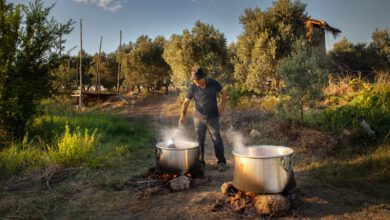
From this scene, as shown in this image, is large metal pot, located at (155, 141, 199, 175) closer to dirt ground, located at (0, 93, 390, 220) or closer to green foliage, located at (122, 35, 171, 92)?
dirt ground, located at (0, 93, 390, 220)

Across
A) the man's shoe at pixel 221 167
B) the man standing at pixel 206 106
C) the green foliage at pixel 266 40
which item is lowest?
the man's shoe at pixel 221 167

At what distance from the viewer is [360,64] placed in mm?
26797

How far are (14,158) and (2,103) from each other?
201 centimetres

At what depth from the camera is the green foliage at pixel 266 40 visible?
46.9 feet

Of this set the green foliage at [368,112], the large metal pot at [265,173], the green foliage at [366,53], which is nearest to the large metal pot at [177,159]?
the large metal pot at [265,173]

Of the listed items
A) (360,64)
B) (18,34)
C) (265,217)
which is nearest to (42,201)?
(265,217)

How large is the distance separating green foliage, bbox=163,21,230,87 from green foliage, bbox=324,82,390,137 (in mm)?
9324

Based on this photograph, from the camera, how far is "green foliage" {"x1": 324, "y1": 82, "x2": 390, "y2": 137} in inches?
276

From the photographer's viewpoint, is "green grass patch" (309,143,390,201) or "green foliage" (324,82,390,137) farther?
"green foliage" (324,82,390,137)

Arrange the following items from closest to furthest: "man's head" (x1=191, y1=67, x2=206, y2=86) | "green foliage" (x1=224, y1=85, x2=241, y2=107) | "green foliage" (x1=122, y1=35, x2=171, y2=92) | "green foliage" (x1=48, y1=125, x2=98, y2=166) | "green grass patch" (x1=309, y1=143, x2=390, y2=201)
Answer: "green grass patch" (x1=309, y1=143, x2=390, y2=201) → "man's head" (x1=191, y1=67, x2=206, y2=86) → "green foliage" (x1=48, y1=125, x2=98, y2=166) → "green foliage" (x1=224, y1=85, x2=241, y2=107) → "green foliage" (x1=122, y1=35, x2=171, y2=92)

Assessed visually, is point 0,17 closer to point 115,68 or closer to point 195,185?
point 195,185

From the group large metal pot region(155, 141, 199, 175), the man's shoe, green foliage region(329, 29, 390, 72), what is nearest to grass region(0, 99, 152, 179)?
large metal pot region(155, 141, 199, 175)

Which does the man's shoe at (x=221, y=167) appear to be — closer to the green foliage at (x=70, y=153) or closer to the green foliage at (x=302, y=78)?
the green foliage at (x=70, y=153)

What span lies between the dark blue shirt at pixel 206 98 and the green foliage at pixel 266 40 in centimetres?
906
